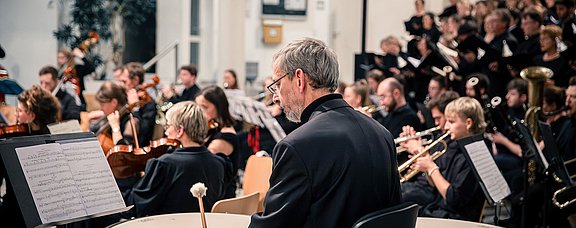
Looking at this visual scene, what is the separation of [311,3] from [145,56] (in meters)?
2.51

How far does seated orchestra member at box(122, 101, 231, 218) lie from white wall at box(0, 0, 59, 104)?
732 cm

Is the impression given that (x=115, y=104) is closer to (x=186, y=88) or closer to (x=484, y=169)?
(x=186, y=88)

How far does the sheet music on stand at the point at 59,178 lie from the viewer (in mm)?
2824

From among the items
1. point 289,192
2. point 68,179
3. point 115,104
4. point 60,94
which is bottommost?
point 60,94

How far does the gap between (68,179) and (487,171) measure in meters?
2.02

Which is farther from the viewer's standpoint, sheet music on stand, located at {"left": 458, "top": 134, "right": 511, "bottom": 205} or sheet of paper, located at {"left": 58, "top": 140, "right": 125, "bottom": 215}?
sheet music on stand, located at {"left": 458, "top": 134, "right": 511, "bottom": 205}

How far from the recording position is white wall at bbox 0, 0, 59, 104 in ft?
35.4

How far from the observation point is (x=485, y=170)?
3967mm

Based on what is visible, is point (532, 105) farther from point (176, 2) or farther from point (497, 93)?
point (176, 2)

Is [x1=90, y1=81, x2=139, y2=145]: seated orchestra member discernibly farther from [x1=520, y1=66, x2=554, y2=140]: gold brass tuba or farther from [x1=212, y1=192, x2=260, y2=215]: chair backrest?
[x1=520, y1=66, x2=554, y2=140]: gold brass tuba

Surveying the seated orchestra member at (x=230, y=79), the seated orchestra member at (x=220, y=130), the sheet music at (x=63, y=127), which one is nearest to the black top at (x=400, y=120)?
Answer: the seated orchestra member at (x=220, y=130)

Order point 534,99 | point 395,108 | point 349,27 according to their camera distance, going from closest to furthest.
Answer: point 534,99
point 395,108
point 349,27

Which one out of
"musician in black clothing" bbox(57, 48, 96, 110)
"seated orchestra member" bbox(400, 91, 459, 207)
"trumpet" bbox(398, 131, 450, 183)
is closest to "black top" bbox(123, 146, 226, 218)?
"trumpet" bbox(398, 131, 450, 183)

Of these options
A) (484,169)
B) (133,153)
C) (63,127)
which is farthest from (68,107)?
(484,169)
